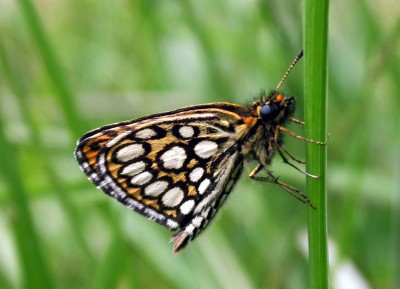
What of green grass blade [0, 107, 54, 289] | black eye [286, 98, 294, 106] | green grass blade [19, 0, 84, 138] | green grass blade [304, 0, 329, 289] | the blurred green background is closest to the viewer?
green grass blade [304, 0, 329, 289]

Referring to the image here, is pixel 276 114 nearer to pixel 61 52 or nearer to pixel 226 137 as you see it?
pixel 226 137

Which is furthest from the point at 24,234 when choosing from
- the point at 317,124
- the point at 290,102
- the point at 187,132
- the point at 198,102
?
the point at 198,102

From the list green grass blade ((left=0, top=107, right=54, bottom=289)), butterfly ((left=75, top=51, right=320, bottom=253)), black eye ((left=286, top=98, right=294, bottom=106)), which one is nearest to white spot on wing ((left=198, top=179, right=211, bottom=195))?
butterfly ((left=75, top=51, right=320, bottom=253))

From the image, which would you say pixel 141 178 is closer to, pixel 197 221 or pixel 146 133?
pixel 146 133

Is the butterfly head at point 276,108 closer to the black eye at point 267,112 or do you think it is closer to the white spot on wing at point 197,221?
the black eye at point 267,112

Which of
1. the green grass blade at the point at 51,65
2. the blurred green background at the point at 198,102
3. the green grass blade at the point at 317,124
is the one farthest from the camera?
the blurred green background at the point at 198,102

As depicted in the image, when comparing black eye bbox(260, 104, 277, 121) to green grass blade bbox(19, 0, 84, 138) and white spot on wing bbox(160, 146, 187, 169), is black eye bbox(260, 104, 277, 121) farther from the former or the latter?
green grass blade bbox(19, 0, 84, 138)

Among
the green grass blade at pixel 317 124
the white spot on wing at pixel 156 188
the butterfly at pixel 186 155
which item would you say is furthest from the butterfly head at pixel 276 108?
the green grass blade at pixel 317 124
